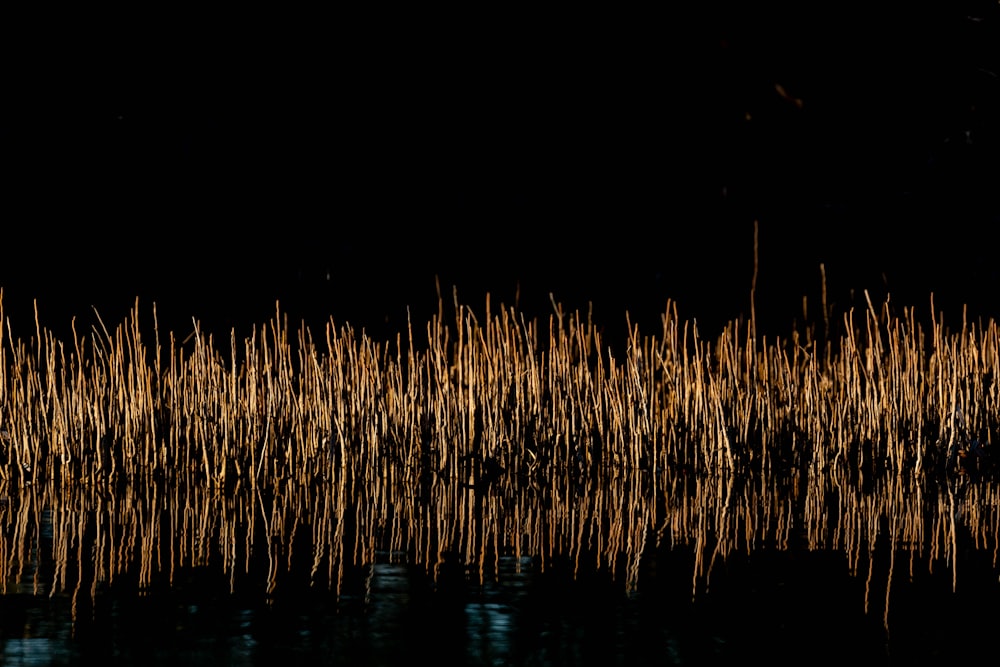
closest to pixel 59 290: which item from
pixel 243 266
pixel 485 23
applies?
pixel 243 266

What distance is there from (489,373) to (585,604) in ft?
7.52

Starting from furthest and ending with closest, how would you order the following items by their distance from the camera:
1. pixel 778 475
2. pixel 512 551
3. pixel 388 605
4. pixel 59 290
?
pixel 59 290 < pixel 778 475 < pixel 512 551 < pixel 388 605

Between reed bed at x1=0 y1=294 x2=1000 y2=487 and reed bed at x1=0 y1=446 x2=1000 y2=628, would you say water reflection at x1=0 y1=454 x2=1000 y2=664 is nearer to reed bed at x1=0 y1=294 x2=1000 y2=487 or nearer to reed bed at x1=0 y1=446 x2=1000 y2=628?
reed bed at x1=0 y1=446 x2=1000 y2=628

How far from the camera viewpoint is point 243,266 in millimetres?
9148

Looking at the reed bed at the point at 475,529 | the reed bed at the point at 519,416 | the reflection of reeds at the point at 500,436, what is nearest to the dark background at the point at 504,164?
the reflection of reeds at the point at 500,436

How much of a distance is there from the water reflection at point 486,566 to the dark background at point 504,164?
136 inches

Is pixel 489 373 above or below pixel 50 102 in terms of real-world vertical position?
below

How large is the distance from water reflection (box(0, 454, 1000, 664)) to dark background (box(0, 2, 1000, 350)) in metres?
3.45

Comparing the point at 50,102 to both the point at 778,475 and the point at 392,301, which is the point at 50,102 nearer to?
the point at 392,301

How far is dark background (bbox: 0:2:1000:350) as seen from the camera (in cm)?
912

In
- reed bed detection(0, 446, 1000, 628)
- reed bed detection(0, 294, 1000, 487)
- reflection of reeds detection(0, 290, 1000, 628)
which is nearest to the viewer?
reed bed detection(0, 446, 1000, 628)

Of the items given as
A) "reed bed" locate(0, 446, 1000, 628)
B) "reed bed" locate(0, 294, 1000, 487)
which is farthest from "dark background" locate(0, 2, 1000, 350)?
"reed bed" locate(0, 446, 1000, 628)

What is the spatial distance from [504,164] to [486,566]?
5233mm

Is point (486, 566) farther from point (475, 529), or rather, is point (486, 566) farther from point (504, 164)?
point (504, 164)
